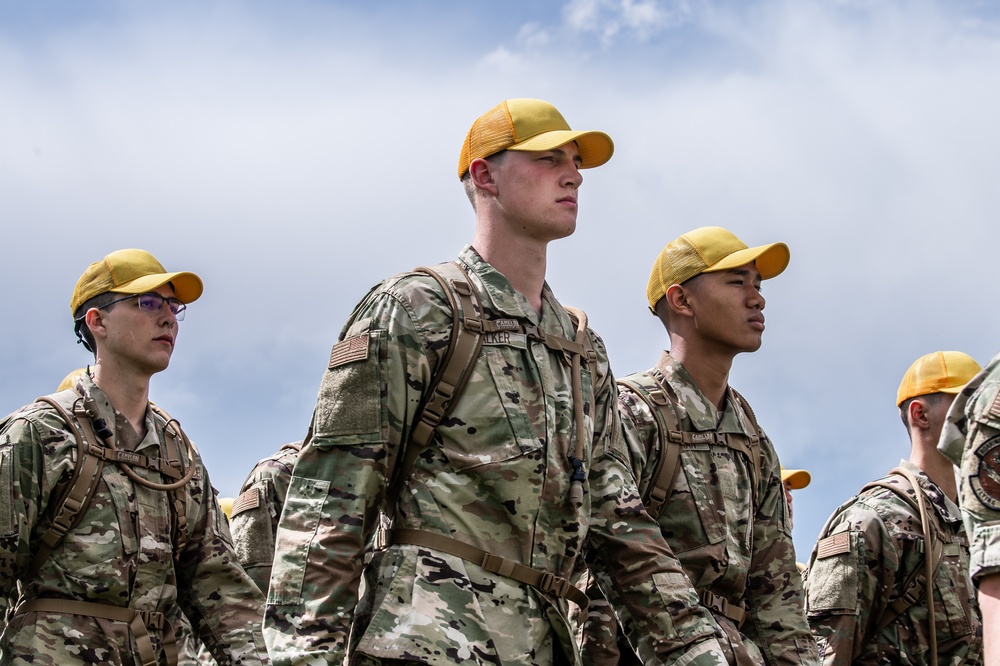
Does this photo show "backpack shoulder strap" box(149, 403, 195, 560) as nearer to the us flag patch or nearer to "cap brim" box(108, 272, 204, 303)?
"cap brim" box(108, 272, 204, 303)

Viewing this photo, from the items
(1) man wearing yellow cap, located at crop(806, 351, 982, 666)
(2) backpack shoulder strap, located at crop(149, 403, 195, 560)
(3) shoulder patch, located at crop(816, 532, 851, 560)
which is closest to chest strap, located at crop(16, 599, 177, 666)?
(2) backpack shoulder strap, located at crop(149, 403, 195, 560)

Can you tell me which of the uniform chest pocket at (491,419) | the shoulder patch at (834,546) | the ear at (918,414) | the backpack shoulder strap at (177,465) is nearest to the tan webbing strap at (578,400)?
the uniform chest pocket at (491,419)

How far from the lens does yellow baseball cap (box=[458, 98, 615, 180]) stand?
21.0ft

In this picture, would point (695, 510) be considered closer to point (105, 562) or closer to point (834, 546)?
point (834, 546)

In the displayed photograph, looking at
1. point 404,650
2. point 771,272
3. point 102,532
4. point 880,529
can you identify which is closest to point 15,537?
point 102,532

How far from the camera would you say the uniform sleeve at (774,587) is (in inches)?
302

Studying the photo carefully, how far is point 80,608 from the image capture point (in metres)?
7.85

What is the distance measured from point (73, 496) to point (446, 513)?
3264mm

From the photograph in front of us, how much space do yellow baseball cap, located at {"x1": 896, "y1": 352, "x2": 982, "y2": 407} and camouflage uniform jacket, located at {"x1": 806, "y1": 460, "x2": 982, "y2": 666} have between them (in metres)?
1.22

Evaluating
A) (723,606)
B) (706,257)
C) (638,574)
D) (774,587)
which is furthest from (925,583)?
(638,574)

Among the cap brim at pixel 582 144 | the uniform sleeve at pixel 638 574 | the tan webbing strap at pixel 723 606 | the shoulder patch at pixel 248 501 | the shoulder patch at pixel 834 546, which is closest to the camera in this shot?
the uniform sleeve at pixel 638 574

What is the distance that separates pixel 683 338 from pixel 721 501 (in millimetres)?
1169

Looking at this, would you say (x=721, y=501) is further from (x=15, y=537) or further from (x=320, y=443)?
(x=15, y=537)

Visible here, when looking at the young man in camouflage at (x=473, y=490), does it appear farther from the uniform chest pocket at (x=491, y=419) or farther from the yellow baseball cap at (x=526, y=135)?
the yellow baseball cap at (x=526, y=135)
